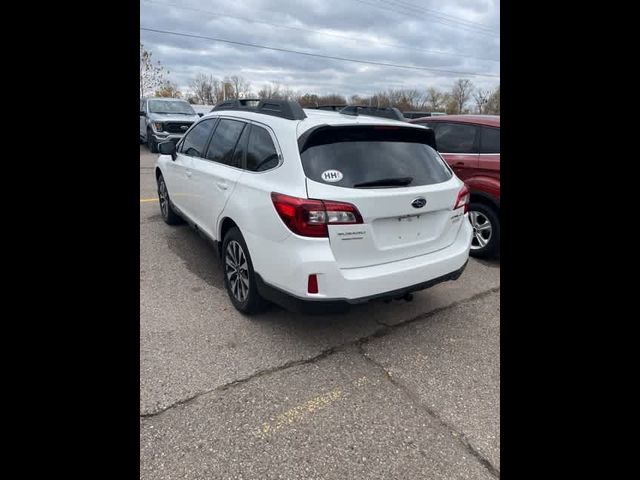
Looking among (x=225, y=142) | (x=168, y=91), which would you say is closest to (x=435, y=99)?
(x=168, y=91)

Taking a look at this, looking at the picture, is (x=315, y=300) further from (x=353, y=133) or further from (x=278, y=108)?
Result: (x=278, y=108)

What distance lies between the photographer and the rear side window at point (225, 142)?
3.81 metres

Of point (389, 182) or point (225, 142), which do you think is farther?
point (225, 142)

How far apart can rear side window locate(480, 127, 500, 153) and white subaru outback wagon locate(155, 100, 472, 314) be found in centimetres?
193

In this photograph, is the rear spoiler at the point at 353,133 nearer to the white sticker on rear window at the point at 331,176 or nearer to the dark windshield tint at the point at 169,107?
the white sticker on rear window at the point at 331,176

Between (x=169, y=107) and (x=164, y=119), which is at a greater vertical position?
(x=169, y=107)

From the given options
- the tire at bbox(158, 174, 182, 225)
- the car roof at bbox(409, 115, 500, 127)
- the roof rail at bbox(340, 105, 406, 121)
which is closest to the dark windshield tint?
the tire at bbox(158, 174, 182, 225)

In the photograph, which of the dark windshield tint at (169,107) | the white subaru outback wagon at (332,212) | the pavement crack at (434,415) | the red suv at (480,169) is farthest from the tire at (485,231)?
the dark windshield tint at (169,107)

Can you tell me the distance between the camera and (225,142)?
4023 mm

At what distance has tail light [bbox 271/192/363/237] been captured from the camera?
2.65 metres

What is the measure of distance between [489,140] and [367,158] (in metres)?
2.83
